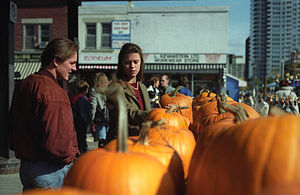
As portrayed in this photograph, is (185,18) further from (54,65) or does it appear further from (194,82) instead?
(54,65)

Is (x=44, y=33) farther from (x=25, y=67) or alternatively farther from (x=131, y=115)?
(x=131, y=115)

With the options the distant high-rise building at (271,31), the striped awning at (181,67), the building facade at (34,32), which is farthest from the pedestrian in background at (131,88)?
the distant high-rise building at (271,31)

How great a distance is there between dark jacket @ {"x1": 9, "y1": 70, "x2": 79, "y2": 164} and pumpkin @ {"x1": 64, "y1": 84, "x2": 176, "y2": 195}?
1251 millimetres

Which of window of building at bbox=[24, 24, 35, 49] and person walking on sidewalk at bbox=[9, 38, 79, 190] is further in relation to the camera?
window of building at bbox=[24, 24, 35, 49]

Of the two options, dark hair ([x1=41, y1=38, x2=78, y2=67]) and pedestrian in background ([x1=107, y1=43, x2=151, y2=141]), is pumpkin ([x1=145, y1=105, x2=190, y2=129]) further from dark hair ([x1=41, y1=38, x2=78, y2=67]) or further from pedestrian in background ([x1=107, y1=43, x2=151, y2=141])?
dark hair ([x1=41, y1=38, x2=78, y2=67])

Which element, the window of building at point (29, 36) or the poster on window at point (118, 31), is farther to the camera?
the window of building at point (29, 36)

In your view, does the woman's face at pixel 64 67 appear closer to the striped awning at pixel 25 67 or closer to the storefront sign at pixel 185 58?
the storefront sign at pixel 185 58

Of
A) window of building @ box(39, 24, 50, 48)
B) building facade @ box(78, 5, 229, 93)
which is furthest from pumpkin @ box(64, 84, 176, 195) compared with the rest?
window of building @ box(39, 24, 50, 48)

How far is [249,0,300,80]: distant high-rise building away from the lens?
339ft

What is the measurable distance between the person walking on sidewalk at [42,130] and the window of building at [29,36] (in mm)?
19200

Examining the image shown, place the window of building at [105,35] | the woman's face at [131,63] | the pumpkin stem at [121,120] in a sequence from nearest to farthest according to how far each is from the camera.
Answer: the pumpkin stem at [121,120], the woman's face at [131,63], the window of building at [105,35]

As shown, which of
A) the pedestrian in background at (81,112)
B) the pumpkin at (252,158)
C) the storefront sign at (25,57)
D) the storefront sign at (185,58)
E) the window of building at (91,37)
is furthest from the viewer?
the window of building at (91,37)

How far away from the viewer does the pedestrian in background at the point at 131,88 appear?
227 centimetres

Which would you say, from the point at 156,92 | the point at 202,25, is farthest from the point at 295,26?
the point at 156,92
